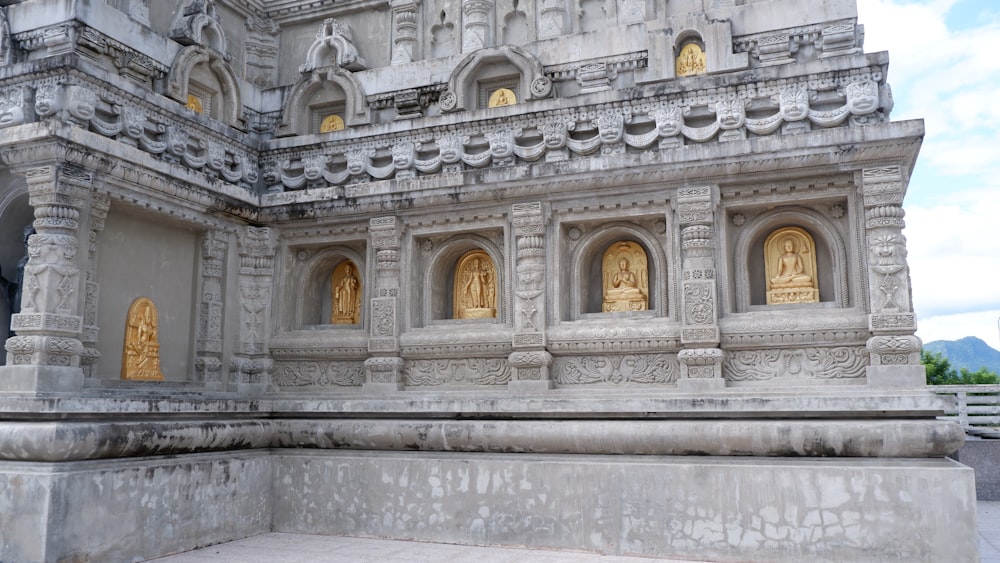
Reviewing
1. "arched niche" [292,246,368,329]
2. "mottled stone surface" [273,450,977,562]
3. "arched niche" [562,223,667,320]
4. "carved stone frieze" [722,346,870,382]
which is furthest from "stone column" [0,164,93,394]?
"carved stone frieze" [722,346,870,382]

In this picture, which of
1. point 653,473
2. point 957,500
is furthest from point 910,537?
point 653,473

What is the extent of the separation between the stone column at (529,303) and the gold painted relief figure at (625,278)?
92cm

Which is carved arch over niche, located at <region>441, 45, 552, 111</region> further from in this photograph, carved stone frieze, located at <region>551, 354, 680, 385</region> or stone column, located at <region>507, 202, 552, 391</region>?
carved stone frieze, located at <region>551, 354, 680, 385</region>

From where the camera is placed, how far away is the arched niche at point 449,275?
10.5 metres

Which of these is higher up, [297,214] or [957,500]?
[297,214]

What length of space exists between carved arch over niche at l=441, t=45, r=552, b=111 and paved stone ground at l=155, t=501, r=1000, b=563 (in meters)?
5.63

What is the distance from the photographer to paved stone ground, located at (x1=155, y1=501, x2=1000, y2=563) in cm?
814

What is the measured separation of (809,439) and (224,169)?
26.1 feet

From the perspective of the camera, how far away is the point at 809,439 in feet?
26.2

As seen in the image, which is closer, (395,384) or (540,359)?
(540,359)

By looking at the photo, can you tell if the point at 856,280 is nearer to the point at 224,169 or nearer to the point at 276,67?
the point at 224,169

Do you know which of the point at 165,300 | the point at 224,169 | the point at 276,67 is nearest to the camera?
the point at 165,300

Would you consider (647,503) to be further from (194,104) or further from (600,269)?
(194,104)

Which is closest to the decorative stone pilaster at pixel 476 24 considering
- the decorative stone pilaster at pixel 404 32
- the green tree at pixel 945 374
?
the decorative stone pilaster at pixel 404 32
